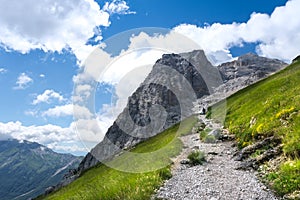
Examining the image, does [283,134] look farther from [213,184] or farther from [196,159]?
[213,184]

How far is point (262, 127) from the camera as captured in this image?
85.4ft

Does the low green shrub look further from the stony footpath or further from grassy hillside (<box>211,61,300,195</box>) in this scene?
grassy hillside (<box>211,61,300,195</box>)

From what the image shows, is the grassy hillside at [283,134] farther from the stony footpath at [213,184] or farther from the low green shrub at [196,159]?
the low green shrub at [196,159]

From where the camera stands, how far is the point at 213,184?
1659 centimetres

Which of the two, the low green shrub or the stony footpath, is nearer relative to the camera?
the stony footpath

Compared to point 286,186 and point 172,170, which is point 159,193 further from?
point 286,186

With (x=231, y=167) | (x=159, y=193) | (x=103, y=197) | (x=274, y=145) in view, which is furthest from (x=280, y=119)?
(x=103, y=197)

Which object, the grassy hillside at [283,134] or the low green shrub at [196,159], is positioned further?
the low green shrub at [196,159]

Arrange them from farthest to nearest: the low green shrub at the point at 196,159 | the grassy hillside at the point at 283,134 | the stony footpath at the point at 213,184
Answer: the low green shrub at the point at 196,159, the grassy hillside at the point at 283,134, the stony footpath at the point at 213,184

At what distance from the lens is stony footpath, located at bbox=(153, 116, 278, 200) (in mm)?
14945

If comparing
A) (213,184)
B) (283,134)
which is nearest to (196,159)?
(213,184)

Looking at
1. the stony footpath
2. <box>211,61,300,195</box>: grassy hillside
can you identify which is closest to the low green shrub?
the stony footpath

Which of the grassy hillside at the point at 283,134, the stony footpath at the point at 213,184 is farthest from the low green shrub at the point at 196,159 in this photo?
the grassy hillside at the point at 283,134

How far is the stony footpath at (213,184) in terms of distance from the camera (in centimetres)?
1495
